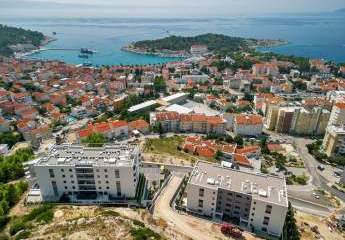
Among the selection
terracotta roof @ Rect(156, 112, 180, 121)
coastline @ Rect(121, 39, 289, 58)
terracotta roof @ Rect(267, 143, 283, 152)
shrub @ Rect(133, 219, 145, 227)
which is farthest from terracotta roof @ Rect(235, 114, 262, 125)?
coastline @ Rect(121, 39, 289, 58)

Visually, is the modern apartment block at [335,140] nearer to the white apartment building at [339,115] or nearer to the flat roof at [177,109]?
the white apartment building at [339,115]

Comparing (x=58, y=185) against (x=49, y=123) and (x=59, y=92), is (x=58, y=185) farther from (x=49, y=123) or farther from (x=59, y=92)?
(x=59, y=92)

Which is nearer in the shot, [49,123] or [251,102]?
[49,123]

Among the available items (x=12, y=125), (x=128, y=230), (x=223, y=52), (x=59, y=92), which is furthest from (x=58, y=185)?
(x=223, y=52)

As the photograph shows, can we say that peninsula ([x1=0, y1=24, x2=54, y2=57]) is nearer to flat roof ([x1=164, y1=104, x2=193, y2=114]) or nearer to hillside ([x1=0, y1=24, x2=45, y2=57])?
hillside ([x1=0, y1=24, x2=45, y2=57])

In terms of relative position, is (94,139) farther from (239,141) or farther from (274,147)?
(274,147)

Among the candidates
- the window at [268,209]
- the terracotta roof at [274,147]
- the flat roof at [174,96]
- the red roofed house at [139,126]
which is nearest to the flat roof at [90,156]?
the window at [268,209]
